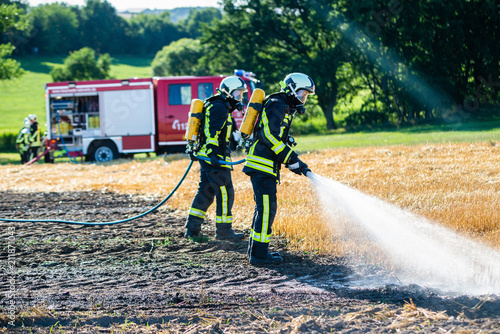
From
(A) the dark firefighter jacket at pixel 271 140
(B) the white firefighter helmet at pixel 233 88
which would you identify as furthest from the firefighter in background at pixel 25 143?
(A) the dark firefighter jacket at pixel 271 140

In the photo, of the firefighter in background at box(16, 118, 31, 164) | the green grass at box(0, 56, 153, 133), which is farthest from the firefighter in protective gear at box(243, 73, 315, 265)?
the green grass at box(0, 56, 153, 133)

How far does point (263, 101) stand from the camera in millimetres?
5828

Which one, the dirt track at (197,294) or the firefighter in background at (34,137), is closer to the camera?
the dirt track at (197,294)

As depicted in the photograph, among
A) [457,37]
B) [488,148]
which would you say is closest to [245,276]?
[488,148]

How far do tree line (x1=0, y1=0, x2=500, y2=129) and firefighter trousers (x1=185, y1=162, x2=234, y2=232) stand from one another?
19.1m

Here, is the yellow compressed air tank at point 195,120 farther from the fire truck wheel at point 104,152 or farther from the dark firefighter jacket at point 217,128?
the fire truck wheel at point 104,152

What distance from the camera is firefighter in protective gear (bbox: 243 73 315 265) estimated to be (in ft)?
18.3

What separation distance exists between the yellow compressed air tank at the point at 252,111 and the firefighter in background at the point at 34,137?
1559cm

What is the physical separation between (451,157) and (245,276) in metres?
8.18

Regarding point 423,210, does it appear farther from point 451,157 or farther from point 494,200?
point 451,157

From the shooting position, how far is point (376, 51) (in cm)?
2588

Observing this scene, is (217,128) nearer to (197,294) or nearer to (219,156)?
(219,156)

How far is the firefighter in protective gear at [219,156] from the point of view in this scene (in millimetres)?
6738

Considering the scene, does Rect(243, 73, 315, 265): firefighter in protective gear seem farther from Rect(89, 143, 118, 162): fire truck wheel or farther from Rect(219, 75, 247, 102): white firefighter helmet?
Rect(89, 143, 118, 162): fire truck wheel
